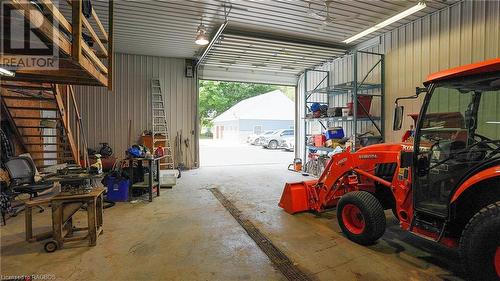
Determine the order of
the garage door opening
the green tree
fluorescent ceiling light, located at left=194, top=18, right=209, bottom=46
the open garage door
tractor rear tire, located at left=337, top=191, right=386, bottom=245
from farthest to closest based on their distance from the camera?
the green tree
the garage door opening
the open garage door
fluorescent ceiling light, located at left=194, top=18, right=209, bottom=46
tractor rear tire, located at left=337, top=191, right=386, bottom=245

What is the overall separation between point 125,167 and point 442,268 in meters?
5.61

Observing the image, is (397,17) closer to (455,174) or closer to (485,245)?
(455,174)

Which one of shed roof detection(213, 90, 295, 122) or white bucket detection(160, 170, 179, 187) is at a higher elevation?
shed roof detection(213, 90, 295, 122)

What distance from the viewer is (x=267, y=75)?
10281 millimetres

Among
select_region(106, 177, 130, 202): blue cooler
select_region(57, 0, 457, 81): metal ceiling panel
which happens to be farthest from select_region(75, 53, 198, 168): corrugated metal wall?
select_region(106, 177, 130, 202): blue cooler

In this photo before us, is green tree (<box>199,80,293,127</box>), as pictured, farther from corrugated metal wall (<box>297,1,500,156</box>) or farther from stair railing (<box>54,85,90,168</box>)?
corrugated metal wall (<box>297,1,500,156</box>)

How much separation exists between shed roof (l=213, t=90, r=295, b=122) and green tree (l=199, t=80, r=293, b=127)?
1.72 metres

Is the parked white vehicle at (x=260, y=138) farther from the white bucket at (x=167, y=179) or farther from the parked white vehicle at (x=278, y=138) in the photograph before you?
the white bucket at (x=167, y=179)

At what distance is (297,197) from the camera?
14.4 ft

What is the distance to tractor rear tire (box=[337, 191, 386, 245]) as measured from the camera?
120 inches

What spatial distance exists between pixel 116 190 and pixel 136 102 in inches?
162

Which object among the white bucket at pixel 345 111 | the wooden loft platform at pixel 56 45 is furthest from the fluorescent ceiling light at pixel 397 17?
the wooden loft platform at pixel 56 45

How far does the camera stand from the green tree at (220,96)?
88.0ft

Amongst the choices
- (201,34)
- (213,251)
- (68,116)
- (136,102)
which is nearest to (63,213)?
(213,251)
